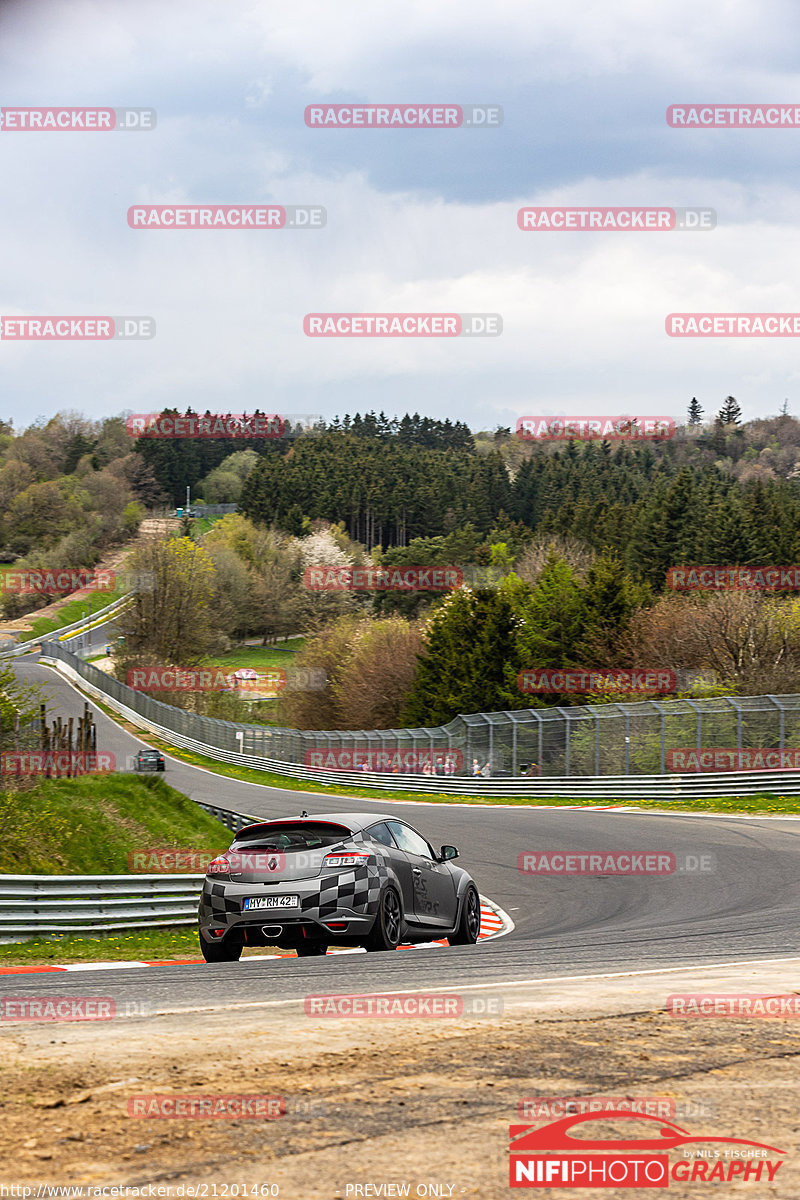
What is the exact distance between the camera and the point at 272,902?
1020cm

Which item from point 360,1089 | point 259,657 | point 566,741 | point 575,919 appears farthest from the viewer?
point 259,657

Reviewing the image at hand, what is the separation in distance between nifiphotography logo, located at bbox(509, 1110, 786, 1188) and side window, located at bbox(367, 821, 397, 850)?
21.9 ft

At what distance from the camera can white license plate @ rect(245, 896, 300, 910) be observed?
10156 mm

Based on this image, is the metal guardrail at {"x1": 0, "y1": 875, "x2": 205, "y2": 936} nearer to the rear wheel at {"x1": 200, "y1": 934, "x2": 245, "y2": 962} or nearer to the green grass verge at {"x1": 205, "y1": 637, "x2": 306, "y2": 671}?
the rear wheel at {"x1": 200, "y1": 934, "x2": 245, "y2": 962}

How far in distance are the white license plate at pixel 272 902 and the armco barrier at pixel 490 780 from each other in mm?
22427

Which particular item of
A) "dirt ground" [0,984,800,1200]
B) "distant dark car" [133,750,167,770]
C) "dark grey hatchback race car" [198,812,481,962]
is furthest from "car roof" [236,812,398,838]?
"distant dark car" [133,750,167,770]

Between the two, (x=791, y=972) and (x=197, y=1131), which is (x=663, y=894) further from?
(x=197, y=1131)

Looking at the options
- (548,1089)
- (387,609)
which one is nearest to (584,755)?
(548,1089)

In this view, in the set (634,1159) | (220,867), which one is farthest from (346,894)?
(634,1159)

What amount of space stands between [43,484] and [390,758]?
Answer: 369 feet

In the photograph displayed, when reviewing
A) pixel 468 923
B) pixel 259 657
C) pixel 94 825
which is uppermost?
pixel 468 923

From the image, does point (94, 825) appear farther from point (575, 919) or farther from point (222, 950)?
point (222, 950)

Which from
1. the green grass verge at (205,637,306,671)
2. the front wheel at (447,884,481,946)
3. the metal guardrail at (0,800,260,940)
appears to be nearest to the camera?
Answer: the front wheel at (447,884,481,946)

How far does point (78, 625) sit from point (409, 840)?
4602 inches
